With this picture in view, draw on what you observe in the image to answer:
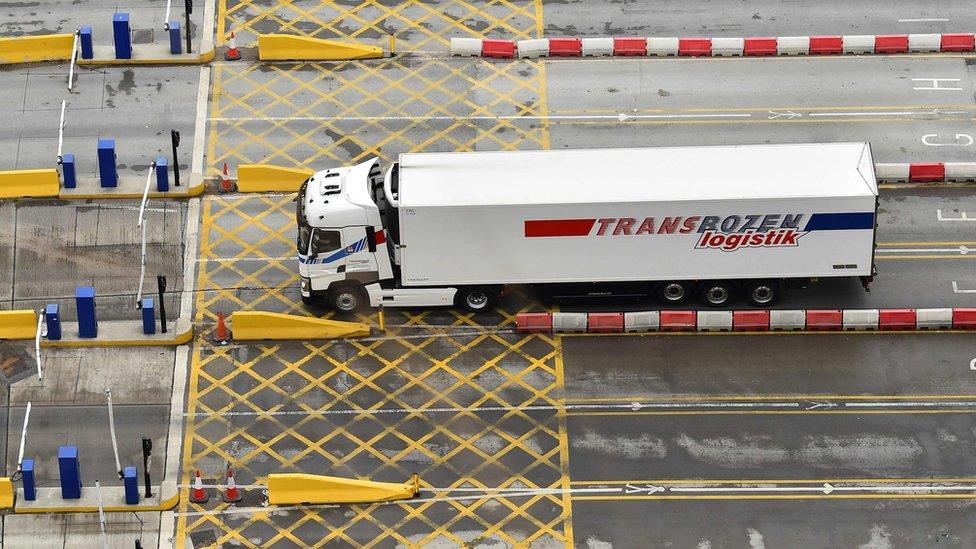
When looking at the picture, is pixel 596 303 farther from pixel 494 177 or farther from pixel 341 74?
pixel 341 74

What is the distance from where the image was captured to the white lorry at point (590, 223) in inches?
2281

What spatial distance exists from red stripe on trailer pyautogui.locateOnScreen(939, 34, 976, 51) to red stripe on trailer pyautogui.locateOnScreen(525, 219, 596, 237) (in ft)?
59.9

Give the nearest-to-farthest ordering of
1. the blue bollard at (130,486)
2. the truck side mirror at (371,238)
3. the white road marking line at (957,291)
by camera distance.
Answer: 1. the blue bollard at (130,486)
2. the truck side mirror at (371,238)
3. the white road marking line at (957,291)

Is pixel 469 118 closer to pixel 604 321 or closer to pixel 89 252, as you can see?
pixel 604 321

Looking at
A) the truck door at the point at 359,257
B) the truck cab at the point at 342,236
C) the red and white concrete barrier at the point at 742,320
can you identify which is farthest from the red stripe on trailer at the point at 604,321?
the truck door at the point at 359,257

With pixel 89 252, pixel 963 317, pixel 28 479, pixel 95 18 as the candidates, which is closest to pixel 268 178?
pixel 89 252

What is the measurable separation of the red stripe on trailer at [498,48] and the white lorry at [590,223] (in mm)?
10478

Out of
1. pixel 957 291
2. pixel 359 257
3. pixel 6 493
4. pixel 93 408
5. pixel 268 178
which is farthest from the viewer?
pixel 268 178

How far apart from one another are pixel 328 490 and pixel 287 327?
670 cm

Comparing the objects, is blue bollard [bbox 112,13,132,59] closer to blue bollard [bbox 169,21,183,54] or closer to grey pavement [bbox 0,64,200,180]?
grey pavement [bbox 0,64,200,180]

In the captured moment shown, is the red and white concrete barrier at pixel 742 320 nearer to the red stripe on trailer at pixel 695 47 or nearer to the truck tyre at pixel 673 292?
the truck tyre at pixel 673 292

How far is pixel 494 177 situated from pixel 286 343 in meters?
7.66

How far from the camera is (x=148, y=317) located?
58938mm

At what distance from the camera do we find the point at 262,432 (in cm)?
5672
